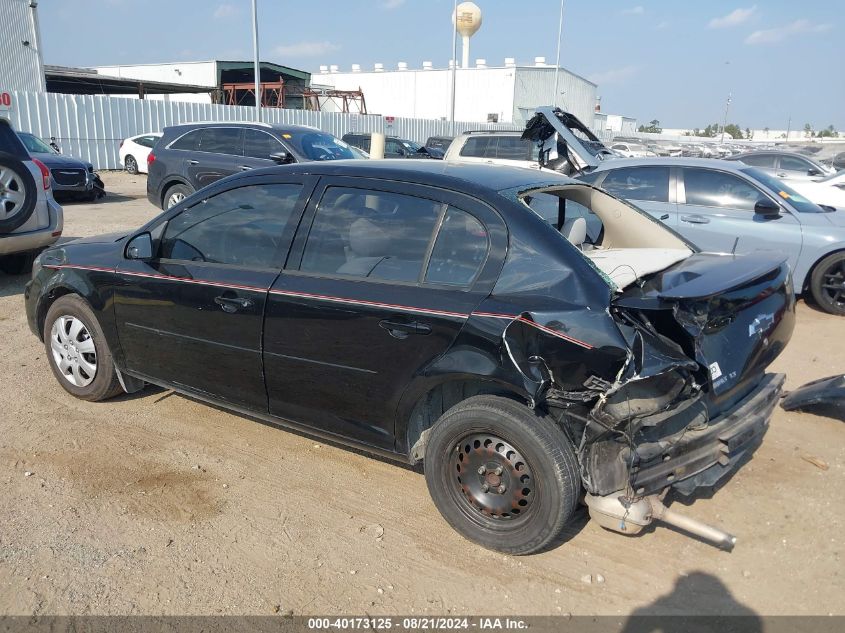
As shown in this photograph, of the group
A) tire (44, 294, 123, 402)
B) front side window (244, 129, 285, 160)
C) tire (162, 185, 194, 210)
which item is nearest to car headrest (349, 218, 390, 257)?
tire (44, 294, 123, 402)

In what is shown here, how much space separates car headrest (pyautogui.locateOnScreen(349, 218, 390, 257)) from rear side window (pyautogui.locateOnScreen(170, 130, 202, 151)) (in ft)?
30.6

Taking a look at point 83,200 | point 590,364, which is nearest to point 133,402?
point 590,364

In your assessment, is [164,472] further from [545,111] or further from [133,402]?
[545,111]

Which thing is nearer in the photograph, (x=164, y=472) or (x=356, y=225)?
(x=356, y=225)

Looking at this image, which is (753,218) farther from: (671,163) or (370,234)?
(370,234)

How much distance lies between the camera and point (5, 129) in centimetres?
731

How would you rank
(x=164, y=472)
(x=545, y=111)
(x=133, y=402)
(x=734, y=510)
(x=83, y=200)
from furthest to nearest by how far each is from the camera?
(x=83, y=200)
(x=545, y=111)
(x=133, y=402)
(x=164, y=472)
(x=734, y=510)

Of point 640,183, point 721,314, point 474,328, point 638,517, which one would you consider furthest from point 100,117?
point 638,517

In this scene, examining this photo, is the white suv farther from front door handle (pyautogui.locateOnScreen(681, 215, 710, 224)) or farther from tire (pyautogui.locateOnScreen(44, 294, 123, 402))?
front door handle (pyautogui.locateOnScreen(681, 215, 710, 224))

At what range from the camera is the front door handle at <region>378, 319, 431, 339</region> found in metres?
3.08

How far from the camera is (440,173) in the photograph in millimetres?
3387

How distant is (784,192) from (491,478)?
20.1 feet

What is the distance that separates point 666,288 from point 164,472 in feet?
9.39

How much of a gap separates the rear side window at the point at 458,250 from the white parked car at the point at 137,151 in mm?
21499
